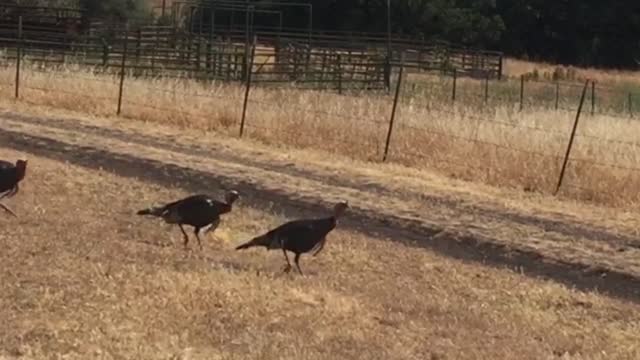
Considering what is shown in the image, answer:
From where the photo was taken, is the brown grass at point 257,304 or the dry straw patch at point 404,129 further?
the dry straw patch at point 404,129

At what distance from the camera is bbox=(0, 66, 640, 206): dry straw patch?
1459 centimetres

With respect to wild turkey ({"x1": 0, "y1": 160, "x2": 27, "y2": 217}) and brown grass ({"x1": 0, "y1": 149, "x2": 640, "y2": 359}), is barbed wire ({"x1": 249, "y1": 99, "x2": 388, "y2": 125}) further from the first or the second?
wild turkey ({"x1": 0, "y1": 160, "x2": 27, "y2": 217})

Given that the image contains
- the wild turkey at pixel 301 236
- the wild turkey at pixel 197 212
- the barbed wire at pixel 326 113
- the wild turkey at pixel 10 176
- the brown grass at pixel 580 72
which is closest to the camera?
the wild turkey at pixel 301 236

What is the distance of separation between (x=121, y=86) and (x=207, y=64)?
12.6 metres

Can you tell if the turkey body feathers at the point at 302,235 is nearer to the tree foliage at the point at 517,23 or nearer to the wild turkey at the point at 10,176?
the wild turkey at the point at 10,176

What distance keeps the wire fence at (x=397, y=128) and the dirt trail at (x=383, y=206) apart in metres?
1.68

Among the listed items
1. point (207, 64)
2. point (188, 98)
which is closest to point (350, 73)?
point (207, 64)

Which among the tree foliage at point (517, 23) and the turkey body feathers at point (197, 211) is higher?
the tree foliage at point (517, 23)

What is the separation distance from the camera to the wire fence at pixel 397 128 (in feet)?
48.0

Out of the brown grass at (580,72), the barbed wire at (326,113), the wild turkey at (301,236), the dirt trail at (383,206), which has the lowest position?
the dirt trail at (383,206)

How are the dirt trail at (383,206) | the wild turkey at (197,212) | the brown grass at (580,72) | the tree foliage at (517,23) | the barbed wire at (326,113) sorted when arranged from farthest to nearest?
the tree foliage at (517,23) < the brown grass at (580,72) < the barbed wire at (326,113) < the dirt trail at (383,206) < the wild turkey at (197,212)

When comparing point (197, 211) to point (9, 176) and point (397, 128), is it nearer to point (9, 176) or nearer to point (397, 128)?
point (9, 176)

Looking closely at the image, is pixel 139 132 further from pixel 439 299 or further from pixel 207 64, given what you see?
pixel 207 64

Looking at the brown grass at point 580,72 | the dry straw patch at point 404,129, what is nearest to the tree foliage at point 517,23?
the brown grass at point 580,72
